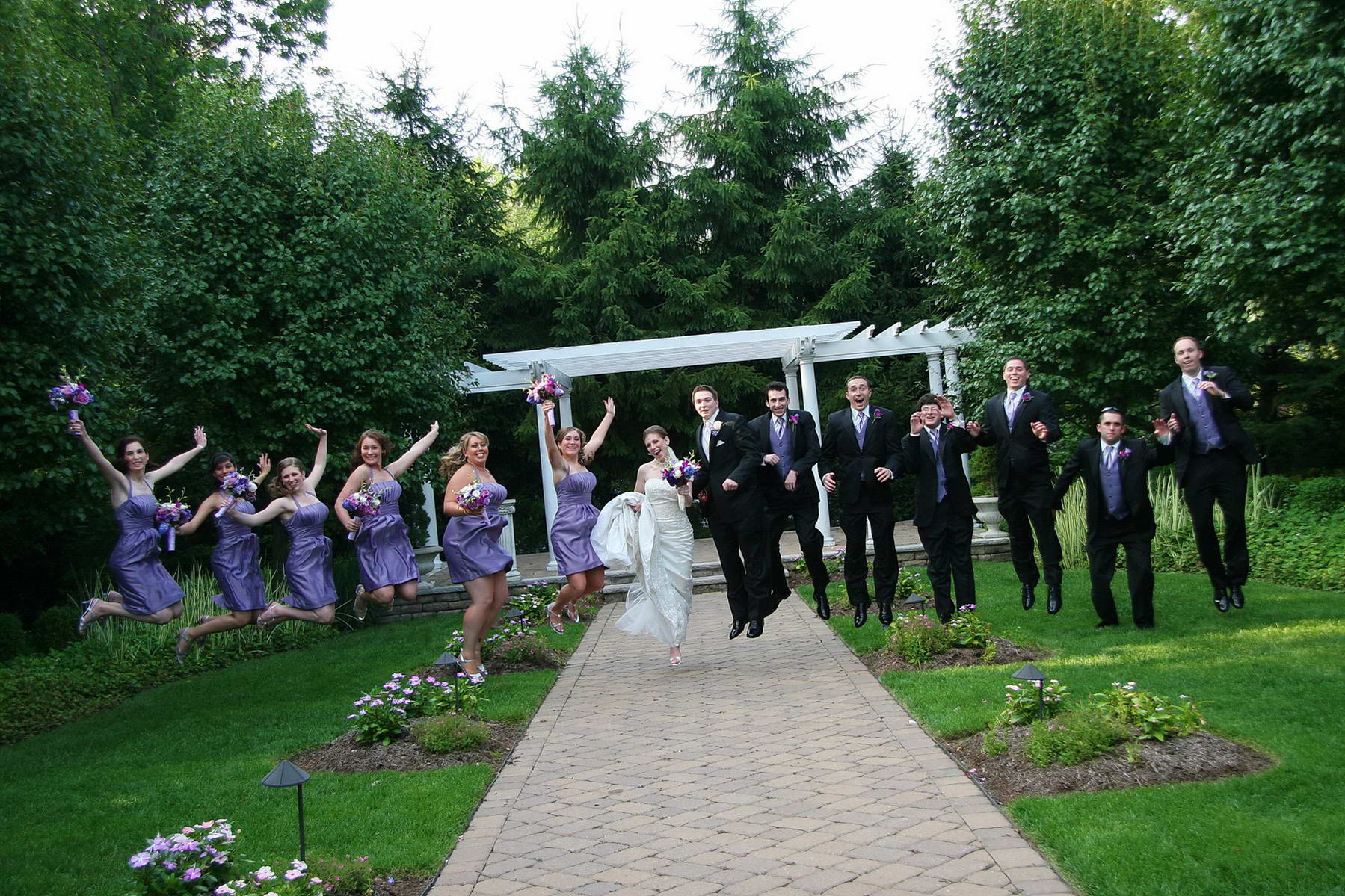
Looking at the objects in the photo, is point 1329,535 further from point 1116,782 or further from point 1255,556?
point 1116,782

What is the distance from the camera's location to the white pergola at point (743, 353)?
15766 mm

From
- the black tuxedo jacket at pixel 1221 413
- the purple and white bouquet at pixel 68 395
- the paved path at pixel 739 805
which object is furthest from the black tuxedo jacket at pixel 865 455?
the purple and white bouquet at pixel 68 395

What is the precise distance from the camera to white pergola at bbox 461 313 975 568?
51.7ft

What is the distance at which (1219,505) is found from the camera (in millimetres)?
8523

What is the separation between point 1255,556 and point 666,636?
6431 mm

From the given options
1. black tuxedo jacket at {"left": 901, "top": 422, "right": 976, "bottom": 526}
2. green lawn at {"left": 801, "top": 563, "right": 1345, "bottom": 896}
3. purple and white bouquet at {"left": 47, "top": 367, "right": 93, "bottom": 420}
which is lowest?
green lawn at {"left": 801, "top": 563, "right": 1345, "bottom": 896}

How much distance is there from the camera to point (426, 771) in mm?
6016

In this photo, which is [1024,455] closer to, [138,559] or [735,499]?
[735,499]

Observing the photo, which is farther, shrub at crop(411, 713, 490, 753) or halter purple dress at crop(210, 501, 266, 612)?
halter purple dress at crop(210, 501, 266, 612)

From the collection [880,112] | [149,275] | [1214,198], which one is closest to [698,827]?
[149,275]

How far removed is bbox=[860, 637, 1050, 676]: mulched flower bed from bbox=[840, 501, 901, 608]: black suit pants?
3.43ft

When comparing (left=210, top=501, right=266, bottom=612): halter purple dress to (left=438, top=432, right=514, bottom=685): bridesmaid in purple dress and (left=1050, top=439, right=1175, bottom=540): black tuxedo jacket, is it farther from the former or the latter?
(left=1050, top=439, right=1175, bottom=540): black tuxedo jacket

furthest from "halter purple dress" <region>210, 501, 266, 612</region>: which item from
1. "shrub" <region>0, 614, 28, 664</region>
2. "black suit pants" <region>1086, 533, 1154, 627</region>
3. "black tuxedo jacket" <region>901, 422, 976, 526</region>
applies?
"black suit pants" <region>1086, 533, 1154, 627</region>

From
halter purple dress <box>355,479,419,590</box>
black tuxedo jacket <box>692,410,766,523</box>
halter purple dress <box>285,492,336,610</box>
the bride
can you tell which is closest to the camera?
black tuxedo jacket <box>692,410,766,523</box>
